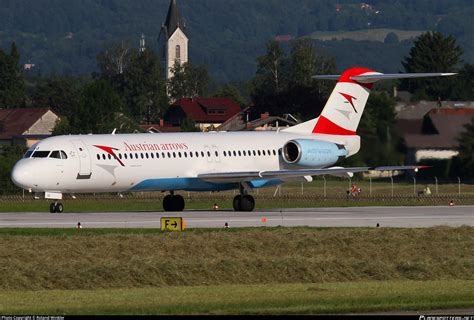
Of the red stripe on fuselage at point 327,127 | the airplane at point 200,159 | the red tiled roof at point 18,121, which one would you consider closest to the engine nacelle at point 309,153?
the airplane at point 200,159

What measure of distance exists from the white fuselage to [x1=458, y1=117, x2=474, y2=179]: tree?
17.4m

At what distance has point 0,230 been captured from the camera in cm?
3947

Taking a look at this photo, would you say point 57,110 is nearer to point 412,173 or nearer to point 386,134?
point 412,173

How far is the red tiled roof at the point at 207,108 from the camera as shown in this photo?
170 m

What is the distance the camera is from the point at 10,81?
172 m

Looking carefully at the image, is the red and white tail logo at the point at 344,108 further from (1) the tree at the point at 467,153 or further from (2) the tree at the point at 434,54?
(2) the tree at the point at 434,54

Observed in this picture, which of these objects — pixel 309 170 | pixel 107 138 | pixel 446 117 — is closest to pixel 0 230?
pixel 107 138

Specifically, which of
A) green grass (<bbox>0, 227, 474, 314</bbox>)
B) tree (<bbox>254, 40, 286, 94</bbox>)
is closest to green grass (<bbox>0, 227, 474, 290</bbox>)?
green grass (<bbox>0, 227, 474, 314</bbox>)

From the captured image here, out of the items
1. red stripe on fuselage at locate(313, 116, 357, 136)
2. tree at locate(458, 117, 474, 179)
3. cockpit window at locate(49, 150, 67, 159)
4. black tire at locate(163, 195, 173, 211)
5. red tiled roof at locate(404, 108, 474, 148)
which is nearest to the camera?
cockpit window at locate(49, 150, 67, 159)

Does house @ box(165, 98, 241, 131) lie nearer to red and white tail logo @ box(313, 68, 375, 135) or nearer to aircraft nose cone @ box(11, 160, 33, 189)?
red and white tail logo @ box(313, 68, 375, 135)

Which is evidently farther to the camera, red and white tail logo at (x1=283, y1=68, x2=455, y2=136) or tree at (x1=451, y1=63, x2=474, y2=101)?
tree at (x1=451, y1=63, x2=474, y2=101)

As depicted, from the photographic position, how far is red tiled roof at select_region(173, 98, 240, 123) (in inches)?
6713

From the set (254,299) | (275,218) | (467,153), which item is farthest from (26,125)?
(254,299)

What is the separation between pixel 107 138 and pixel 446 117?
2723 centimetres
